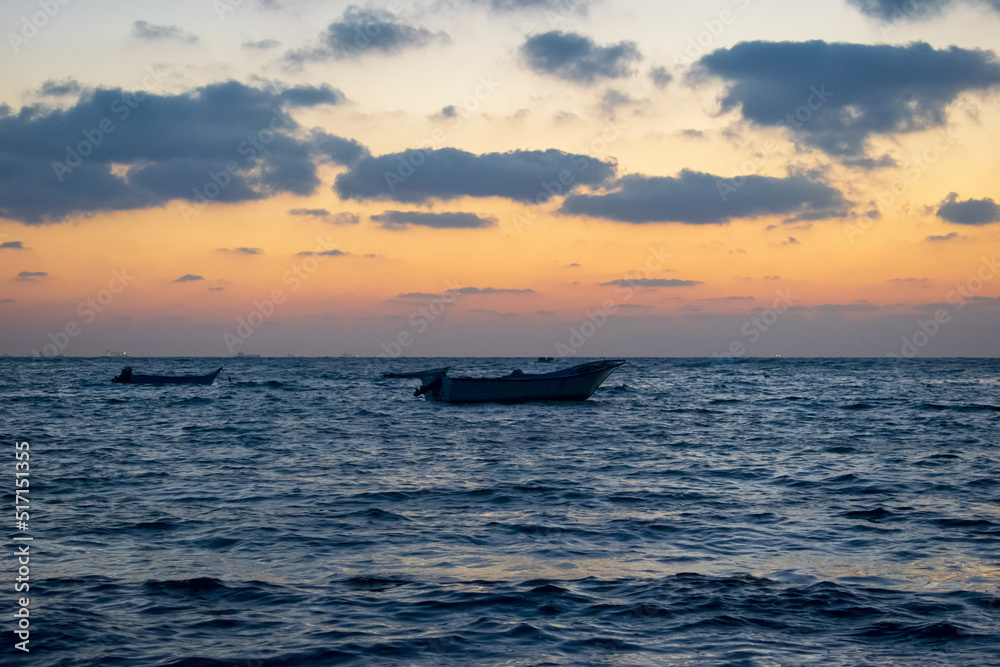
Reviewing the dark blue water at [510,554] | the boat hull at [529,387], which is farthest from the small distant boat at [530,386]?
the dark blue water at [510,554]

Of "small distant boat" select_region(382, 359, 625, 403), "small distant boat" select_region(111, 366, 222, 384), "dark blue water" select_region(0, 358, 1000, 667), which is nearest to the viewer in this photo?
"dark blue water" select_region(0, 358, 1000, 667)

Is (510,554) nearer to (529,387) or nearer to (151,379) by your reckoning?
(529,387)

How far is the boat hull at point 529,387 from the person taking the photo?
147 feet

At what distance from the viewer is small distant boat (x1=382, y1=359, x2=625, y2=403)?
44.8 meters

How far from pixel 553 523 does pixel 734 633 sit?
5.91 metres

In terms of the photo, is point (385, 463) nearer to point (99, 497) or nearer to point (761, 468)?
point (99, 497)

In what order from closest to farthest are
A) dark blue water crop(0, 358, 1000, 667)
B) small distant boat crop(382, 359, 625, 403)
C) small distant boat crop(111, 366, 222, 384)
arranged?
dark blue water crop(0, 358, 1000, 667) < small distant boat crop(382, 359, 625, 403) < small distant boat crop(111, 366, 222, 384)

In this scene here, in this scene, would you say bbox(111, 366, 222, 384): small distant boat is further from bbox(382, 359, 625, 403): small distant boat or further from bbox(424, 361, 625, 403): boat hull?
bbox(424, 361, 625, 403): boat hull

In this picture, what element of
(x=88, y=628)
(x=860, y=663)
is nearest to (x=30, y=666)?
(x=88, y=628)

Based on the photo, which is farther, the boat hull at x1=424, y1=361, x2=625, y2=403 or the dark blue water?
the boat hull at x1=424, y1=361, x2=625, y2=403

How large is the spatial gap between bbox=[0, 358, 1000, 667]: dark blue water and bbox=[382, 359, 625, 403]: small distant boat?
17726mm

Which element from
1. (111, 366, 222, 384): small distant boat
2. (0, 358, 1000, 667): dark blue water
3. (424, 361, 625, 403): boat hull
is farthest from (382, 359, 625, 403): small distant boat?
(111, 366, 222, 384): small distant boat

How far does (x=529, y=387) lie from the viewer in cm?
4481

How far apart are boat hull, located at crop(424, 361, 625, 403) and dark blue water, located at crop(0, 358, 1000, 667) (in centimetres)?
1770
